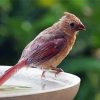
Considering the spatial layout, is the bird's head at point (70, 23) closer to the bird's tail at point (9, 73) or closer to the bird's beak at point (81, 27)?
the bird's beak at point (81, 27)

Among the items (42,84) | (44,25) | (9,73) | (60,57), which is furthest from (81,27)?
(44,25)

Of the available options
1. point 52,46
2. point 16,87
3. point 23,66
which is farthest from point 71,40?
point 16,87

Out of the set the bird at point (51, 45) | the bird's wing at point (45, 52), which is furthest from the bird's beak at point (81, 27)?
the bird's wing at point (45, 52)

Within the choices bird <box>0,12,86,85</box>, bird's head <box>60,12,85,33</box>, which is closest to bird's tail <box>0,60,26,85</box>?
bird <box>0,12,86,85</box>

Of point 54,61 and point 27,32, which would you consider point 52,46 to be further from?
point 27,32

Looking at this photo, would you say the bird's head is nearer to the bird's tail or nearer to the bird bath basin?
the bird bath basin

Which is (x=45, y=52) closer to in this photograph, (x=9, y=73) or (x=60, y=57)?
(x=60, y=57)

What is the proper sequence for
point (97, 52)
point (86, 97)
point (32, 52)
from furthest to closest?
point (97, 52) → point (86, 97) → point (32, 52)
